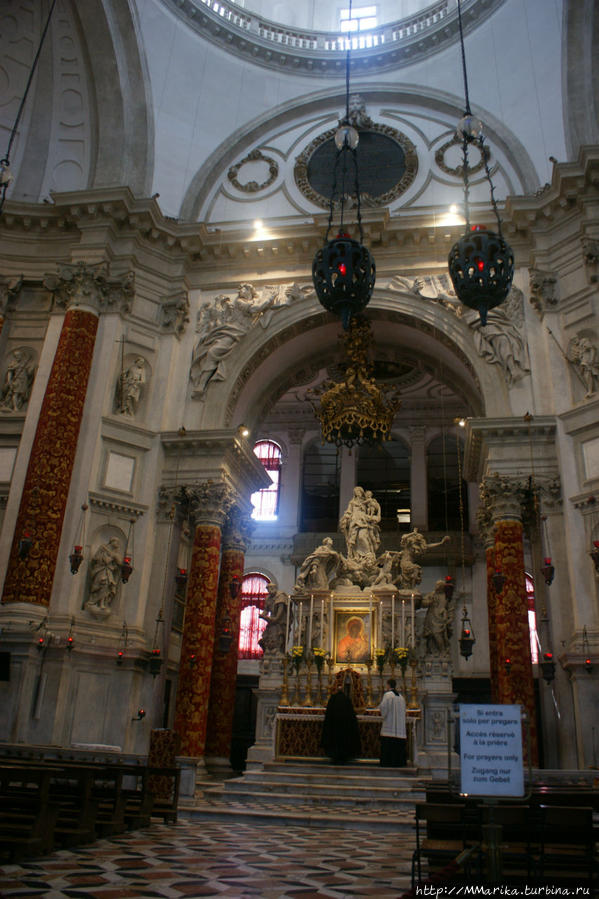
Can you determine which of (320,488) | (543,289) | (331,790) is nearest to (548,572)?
(331,790)

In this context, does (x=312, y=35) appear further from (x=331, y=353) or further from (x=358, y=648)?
(x=358, y=648)

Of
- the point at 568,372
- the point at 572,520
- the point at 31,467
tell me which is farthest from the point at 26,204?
the point at 572,520

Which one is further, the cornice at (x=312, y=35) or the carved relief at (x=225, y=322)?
Result: the cornice at (x=312, y=35)

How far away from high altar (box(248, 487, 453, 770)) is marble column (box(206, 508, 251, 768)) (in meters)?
0.95

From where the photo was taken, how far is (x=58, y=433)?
1477 cm

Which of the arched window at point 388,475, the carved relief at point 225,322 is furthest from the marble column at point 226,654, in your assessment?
the arched window at point 388,475

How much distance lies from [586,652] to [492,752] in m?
9.60

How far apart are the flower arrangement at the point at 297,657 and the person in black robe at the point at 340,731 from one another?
2.29m

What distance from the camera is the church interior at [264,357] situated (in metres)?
13.6

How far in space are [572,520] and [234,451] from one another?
287 inches

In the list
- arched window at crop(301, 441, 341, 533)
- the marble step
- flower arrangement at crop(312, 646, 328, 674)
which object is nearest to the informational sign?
the marble step

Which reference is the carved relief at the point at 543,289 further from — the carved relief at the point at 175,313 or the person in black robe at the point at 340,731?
the person in black robe at the point at 340,731

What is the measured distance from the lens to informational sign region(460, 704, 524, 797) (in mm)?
3877

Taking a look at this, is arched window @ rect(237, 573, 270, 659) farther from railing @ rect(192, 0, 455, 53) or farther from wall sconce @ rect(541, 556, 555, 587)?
railing @ rect(192, 0, 455, 53)
